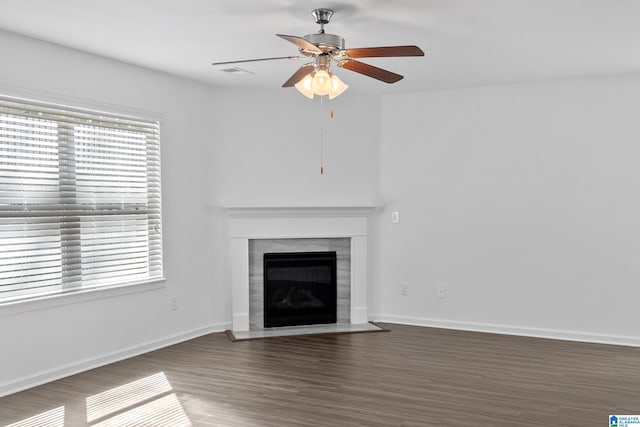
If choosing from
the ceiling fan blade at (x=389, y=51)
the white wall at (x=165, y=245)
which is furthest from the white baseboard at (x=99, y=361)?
the ceiling fan blade at (x=389, y=51)

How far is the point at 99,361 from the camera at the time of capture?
4512 mm

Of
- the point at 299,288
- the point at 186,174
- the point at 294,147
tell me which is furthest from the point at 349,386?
the point at 294,147

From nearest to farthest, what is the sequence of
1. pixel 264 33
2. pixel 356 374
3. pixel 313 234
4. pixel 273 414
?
pixel 273 414 < pixel 264 33 < pixel 356 374 < pixel 313 234

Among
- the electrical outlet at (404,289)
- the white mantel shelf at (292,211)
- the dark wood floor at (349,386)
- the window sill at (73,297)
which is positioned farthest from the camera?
the electrical outlet at (404,289)

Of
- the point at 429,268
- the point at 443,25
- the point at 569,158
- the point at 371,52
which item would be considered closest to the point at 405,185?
the point at 429,268

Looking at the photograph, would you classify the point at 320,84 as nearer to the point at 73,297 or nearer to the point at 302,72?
the point at 302,72

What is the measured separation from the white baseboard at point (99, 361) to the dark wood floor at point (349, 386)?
0.25ft

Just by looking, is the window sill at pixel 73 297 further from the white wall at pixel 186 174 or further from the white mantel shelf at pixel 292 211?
the white mantel shelf at pixel 292 211

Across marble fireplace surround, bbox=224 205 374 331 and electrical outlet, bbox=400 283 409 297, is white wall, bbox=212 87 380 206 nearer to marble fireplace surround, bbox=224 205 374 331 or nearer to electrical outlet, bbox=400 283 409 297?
marble fireplace surround, bbox=224 205 374 331

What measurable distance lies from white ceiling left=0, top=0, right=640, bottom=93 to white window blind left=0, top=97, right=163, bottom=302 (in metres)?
0.61

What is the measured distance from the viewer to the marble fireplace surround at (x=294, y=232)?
568cm

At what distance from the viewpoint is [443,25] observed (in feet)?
12.0

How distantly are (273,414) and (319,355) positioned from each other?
1352 millimetres

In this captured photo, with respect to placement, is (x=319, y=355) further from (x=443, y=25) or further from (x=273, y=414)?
(x=443, y=25)
